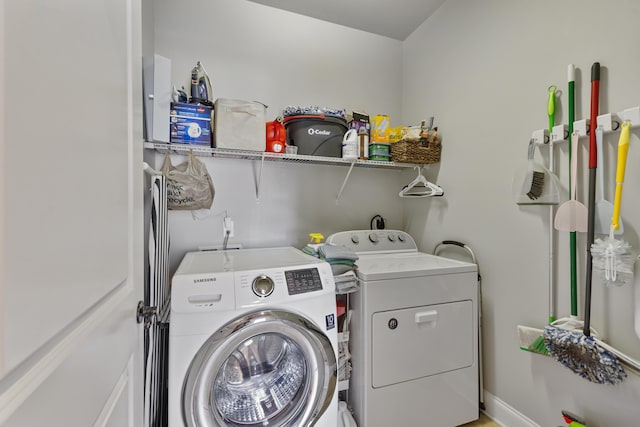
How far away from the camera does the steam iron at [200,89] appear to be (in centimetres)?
165

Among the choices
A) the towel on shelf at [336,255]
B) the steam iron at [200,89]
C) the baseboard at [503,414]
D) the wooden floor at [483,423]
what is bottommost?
the wooden floor at [483,423]

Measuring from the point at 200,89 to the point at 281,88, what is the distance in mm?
650

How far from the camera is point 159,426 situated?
145 cm

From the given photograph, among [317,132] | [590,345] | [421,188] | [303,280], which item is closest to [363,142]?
[317,132]

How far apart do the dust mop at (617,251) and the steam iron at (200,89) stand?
1989 mm

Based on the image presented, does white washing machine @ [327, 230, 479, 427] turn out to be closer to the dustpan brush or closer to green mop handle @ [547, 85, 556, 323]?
green mop handle @ [547, 85, 556, 323]

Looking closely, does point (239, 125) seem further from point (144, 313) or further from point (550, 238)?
point (550, 238)

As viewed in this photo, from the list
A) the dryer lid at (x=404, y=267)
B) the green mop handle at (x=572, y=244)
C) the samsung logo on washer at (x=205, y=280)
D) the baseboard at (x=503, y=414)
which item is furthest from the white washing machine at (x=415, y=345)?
the samsung logo on washer at (x=205, y=280)

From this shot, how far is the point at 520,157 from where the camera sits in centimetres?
152

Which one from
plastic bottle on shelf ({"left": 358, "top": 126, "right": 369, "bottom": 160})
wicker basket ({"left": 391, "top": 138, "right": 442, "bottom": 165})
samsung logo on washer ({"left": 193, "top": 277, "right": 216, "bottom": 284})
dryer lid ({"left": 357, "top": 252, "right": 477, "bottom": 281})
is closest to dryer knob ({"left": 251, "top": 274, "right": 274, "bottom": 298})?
samsung logo on washer ({"left": 193, "top": 277, "right": 216, "bottom": 284})

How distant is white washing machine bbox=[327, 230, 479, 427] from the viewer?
55.6 inches

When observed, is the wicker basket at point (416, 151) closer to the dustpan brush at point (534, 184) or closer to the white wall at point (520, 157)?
the white wall at point (520, 157)
